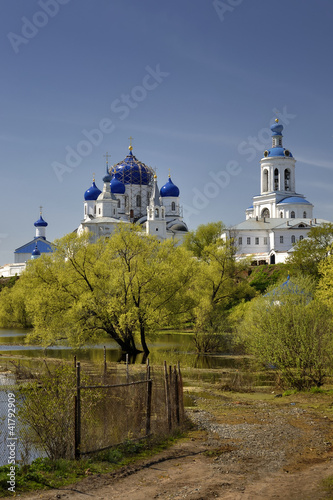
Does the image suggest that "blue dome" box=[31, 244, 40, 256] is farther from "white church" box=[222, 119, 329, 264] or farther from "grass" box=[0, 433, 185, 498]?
"grass" box=[0, 433, 185, 498]

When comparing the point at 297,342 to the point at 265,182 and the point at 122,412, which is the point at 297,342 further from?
the point at 265,182

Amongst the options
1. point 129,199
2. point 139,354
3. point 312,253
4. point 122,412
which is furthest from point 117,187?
point 122,412

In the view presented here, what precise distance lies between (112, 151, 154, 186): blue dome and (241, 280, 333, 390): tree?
7131 centimetres

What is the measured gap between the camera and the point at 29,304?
1198 inches

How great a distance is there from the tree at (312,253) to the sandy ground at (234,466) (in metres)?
32.7

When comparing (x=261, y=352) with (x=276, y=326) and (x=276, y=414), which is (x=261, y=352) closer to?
(x=276, y=326)

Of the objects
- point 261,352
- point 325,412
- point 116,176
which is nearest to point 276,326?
point 261,352

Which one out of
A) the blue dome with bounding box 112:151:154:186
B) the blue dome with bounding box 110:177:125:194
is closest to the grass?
the blue dome with bounding box 110:177:125:194

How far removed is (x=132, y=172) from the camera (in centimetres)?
8975

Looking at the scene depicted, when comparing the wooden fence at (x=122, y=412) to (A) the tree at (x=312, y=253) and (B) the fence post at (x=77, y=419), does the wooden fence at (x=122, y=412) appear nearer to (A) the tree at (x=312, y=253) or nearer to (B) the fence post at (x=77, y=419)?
(B) the fence post at (x=77, y=419)

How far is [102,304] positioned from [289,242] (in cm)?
4411

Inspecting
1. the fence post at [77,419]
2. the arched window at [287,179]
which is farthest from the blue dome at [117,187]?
the fence post at [77,419]

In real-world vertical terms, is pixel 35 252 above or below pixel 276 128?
below

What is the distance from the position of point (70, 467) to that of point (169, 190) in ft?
263
